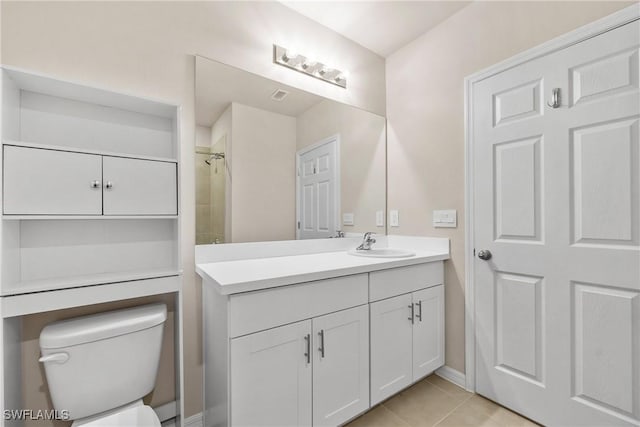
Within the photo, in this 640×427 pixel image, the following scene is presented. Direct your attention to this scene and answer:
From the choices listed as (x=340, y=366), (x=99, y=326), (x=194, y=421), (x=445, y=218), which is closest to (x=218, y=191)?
(x=99, y=326)

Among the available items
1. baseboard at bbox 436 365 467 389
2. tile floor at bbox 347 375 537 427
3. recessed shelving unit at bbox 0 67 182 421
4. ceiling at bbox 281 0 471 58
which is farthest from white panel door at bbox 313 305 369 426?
ceiling at bbox 281 0 471 58

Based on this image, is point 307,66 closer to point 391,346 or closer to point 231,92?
point 231,92

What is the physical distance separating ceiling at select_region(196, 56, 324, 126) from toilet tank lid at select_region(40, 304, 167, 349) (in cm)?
99

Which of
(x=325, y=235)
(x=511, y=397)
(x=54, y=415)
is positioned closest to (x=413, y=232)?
(x=325, y=235)

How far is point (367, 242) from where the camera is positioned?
7.25ft

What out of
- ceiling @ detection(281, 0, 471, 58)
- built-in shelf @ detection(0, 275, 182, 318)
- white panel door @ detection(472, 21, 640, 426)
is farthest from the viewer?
ceiling @ detection(281, 0, 471, 58)

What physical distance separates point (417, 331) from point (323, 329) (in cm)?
75

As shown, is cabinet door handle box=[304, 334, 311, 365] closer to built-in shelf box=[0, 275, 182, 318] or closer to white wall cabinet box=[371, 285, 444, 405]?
white wall cabinet box=[371, 285, 444, 405]

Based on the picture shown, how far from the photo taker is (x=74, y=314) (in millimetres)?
1259

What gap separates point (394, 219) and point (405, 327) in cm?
88

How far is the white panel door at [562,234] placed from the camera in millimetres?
1285

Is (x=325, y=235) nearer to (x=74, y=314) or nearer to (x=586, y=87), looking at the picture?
(x=74, y=314)

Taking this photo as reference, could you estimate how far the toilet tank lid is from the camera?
1068mm

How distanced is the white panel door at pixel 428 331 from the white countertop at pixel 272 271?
24cm
